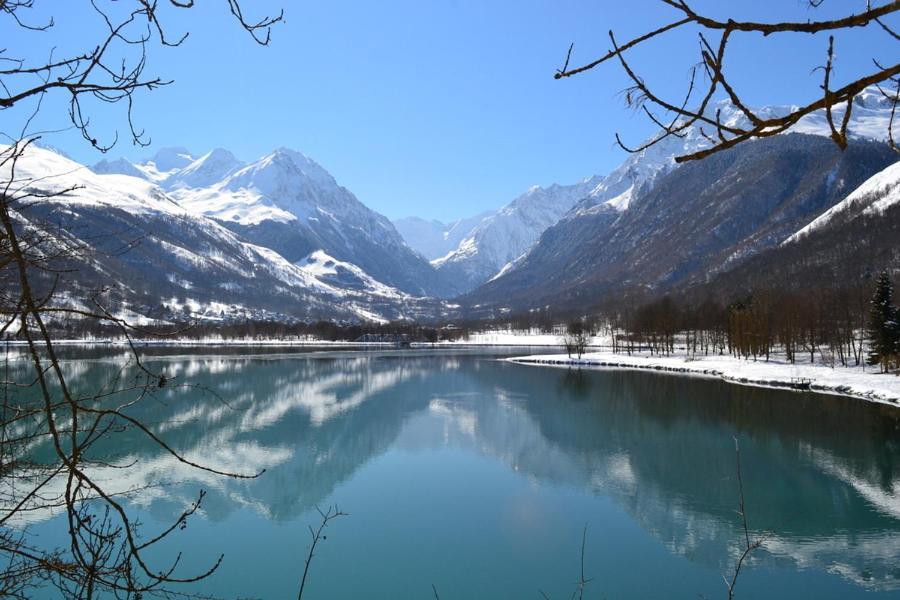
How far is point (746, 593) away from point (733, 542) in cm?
280

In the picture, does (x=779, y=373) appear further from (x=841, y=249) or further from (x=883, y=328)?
(x=841, y=249)

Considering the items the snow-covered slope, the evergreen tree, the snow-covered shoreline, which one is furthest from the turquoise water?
the snow-covered slope

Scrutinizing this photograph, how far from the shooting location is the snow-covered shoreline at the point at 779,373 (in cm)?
3538

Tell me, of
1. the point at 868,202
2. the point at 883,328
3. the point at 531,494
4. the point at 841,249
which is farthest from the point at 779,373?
the point at 868,202

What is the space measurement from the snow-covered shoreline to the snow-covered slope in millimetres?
94316

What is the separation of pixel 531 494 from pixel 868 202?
155 m

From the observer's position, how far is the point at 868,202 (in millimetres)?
137125

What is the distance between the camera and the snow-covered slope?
13025cm

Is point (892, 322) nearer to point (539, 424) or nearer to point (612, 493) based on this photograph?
point (539, 424)

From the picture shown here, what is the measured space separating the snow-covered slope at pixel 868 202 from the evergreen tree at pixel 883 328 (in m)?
104

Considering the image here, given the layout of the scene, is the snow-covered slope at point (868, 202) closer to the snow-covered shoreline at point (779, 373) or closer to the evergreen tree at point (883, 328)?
the snow-covered shoreline at point (779, 373)

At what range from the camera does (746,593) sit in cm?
1131

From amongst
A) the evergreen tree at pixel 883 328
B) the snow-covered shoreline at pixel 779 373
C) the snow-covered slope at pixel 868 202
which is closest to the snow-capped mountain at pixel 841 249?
the snow-covered slope at pixel 868 202

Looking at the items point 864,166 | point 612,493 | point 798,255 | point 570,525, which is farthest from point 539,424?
point 864,166
